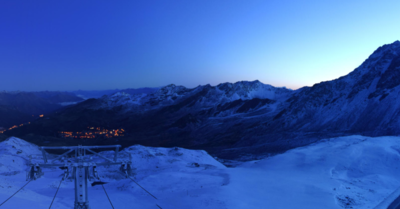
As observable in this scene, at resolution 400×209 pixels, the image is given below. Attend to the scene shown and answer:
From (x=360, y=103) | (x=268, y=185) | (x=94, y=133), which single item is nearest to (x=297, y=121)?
(x=360, y=103)

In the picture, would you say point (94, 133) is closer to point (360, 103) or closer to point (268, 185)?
point (360, 103)

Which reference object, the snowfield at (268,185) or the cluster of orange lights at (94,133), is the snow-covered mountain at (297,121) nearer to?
the cluster of orange lights at (94,133)

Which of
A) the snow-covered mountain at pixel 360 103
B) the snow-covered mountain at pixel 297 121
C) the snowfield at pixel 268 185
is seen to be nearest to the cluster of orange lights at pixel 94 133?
the snow-covered mountain at pixel 297 121

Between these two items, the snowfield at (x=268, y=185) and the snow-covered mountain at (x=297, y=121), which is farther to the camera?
the snow-covered mountain at (x=297, y=121)

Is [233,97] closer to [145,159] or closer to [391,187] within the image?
[145,159]

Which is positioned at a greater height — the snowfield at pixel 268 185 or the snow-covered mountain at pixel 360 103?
the snow-covered mountain at pixel 360 103

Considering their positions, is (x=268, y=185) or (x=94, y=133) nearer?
(x=268, y=185)

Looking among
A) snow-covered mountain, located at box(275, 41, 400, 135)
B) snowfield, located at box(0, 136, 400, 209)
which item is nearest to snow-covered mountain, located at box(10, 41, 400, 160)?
snow-covered mountain, located at box(275, 41, 400, 135)
